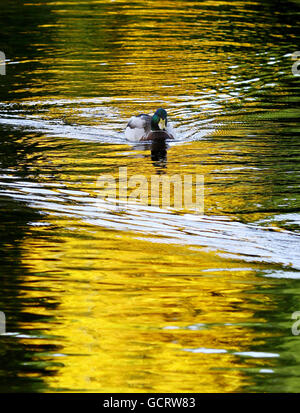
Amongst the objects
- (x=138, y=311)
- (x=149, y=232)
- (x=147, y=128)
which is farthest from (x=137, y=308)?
(x=147, y=128)

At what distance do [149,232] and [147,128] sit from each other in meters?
4.73

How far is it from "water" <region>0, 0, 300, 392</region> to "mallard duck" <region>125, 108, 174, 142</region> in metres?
0.19

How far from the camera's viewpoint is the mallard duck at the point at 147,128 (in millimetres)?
14632

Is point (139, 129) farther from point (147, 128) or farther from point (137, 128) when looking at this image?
point (147, 128)

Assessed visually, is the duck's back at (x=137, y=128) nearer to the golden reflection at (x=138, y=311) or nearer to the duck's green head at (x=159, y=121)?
the duck's green head at (x=159, y=121)

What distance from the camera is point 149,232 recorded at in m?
10.2

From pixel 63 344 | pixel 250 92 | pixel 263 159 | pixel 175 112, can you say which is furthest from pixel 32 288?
pixel 250 92

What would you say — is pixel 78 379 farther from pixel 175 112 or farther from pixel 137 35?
pixel 137 35

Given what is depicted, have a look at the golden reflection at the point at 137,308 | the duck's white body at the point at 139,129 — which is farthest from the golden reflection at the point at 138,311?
the duck's white body at the point at 139,129

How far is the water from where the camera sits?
296 inches

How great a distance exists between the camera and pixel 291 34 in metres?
23.4

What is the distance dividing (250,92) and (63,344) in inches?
409

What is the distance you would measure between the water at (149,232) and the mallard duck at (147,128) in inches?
7.6
